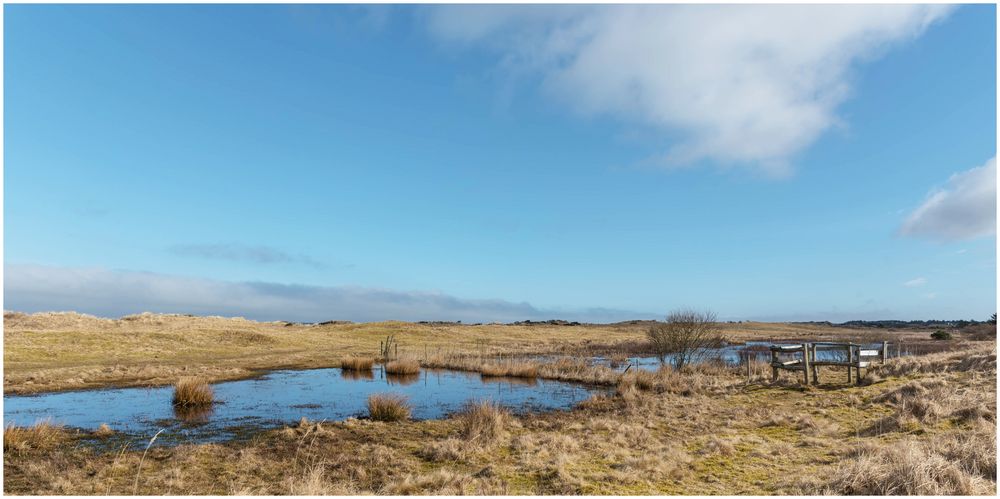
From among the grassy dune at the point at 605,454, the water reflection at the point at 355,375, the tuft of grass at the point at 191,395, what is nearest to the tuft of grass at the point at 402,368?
the water reflection at the point at 355,375

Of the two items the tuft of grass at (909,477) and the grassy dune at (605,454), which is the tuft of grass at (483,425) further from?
the tuft of grass at (909,477)

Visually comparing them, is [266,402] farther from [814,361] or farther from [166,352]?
[166,352]

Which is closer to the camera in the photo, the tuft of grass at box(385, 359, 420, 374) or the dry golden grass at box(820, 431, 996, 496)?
the dry golden grass at box(820, 431, 996, 496)

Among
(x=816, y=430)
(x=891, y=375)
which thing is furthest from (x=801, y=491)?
(x=891, y=375)

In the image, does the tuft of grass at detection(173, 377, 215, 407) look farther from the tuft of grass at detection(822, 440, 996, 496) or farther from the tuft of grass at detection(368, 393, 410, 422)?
the tuft of grass at detection(822, 440, 996, 496)

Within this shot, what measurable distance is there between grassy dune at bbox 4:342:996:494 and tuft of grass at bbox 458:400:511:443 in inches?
2.1

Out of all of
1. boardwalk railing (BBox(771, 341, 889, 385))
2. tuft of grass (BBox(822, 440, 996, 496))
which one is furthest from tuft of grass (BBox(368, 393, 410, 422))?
boardwalk railing (BBox(771, 341, 889, 385))

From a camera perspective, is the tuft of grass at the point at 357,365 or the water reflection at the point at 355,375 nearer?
the water reflection at the point at 355,375

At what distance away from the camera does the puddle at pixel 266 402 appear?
55.1 ft

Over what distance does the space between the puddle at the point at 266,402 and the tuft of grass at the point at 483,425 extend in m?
3.56

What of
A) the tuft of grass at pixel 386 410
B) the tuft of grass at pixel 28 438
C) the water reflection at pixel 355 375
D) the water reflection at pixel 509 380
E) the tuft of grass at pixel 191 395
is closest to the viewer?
the tuft of grass at pixel 28 438

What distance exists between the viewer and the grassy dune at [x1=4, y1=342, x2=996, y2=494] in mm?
9703

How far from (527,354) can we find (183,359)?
85.2 ft

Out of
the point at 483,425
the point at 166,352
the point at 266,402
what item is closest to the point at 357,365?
the point at 266,402
